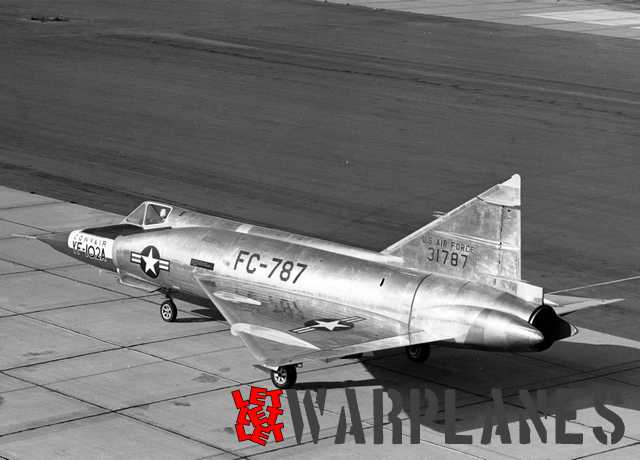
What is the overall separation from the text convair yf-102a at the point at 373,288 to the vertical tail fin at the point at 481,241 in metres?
0.02

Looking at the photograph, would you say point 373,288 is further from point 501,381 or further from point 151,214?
point 151,214

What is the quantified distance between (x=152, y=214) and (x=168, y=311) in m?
1.97

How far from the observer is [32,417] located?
1859cm

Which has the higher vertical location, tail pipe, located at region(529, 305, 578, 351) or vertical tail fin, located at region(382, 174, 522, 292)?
vertical tail fin, located at region(382, 174, 522, 292)

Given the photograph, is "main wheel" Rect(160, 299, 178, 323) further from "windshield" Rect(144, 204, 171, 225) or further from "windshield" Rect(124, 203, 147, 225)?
"windshield" Rect(124, 203, 147, 225)

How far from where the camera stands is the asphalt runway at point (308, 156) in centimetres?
2058

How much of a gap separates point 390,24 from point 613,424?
5145 cm

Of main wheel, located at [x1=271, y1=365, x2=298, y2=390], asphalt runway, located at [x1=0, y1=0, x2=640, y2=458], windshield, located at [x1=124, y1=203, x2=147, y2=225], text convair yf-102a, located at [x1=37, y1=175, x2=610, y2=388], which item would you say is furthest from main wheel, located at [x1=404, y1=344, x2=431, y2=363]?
windshield, located at [x1=124, y1=203, x2=147, y2=225]

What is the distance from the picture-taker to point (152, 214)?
78.7 ft

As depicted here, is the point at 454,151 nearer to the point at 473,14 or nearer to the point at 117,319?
the point at 117,319

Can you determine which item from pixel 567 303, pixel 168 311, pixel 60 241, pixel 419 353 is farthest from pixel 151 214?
pixel 567 303

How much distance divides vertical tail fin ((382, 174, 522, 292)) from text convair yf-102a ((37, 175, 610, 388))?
2cm

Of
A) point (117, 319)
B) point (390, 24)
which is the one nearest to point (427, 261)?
point (117, 319)

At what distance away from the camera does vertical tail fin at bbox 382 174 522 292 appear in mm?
19312
